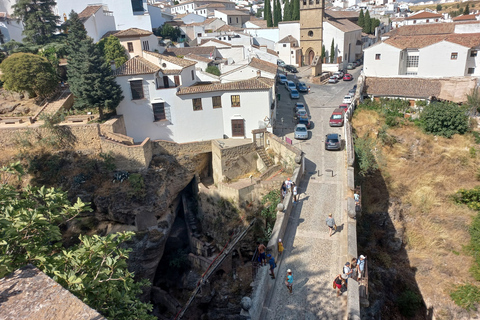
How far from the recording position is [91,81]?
24734 mm

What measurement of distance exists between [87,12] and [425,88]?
36.2 metres

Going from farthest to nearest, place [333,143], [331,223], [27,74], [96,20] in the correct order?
[96,20]
[27,74]
[333,143]
[331,223]

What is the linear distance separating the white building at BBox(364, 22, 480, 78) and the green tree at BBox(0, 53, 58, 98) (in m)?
31.7

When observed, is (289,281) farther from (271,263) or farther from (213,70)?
(213,70)

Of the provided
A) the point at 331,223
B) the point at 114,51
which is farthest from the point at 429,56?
the point at 114,51

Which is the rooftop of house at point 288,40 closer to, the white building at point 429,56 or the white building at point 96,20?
the white building at point 429,56

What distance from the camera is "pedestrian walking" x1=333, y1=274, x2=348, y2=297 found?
12.5 metres

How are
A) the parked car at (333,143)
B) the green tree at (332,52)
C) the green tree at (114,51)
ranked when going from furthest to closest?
the green tree at (332,52), the green tree at (114,51), the parked car at (333,143)

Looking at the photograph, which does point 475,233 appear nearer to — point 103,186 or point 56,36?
point 103,186

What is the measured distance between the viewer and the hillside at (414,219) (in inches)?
779

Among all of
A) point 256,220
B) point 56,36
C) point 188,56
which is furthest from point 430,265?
point 56,36

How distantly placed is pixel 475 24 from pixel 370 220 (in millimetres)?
30092

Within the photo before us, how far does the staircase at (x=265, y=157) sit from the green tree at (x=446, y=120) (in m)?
14.7

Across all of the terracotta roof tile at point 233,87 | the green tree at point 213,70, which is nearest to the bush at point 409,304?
the terracotta roof tile at point 233,87
